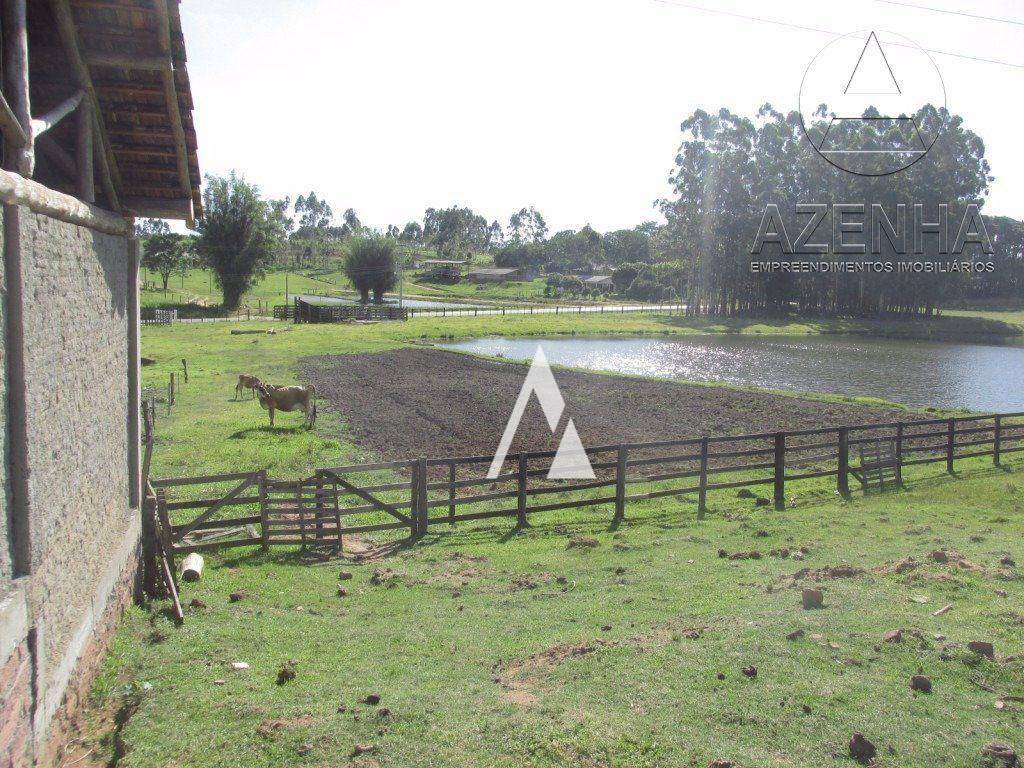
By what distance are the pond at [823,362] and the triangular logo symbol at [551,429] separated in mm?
7353

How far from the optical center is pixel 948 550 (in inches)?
420

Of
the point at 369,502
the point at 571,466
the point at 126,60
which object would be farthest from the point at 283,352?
the point at 126,60

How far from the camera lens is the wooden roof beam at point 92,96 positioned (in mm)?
7555

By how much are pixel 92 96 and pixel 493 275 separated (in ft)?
432

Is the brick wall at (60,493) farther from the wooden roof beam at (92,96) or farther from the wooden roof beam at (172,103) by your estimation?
the wooden roof beam at (172,103)

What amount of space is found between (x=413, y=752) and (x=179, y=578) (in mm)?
5683

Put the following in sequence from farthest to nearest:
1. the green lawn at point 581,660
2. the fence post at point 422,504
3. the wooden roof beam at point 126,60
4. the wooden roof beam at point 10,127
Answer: the fence post at point 422,504
the wooden roof beam at point 126,60
the green lawn at point 581,660
the wooden roof beam at point 10,127

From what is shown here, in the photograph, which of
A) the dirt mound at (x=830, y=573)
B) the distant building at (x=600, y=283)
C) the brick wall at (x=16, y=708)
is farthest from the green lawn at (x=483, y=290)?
the brick wall at (x=16, y=708)

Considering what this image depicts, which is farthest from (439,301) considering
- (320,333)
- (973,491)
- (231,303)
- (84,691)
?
(84,691)

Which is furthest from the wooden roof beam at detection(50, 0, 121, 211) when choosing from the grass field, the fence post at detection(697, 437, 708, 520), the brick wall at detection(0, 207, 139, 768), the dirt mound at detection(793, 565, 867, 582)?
the fence post at detection(697, 437, 708, 520)

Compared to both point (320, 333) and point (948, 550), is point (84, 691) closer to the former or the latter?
point (948, 550)

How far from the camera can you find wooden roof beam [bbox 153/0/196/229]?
25.4ft

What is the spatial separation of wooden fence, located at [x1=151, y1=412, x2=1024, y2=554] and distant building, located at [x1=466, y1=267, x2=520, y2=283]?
120m

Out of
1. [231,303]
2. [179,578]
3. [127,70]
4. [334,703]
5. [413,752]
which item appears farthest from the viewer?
[231,303]
